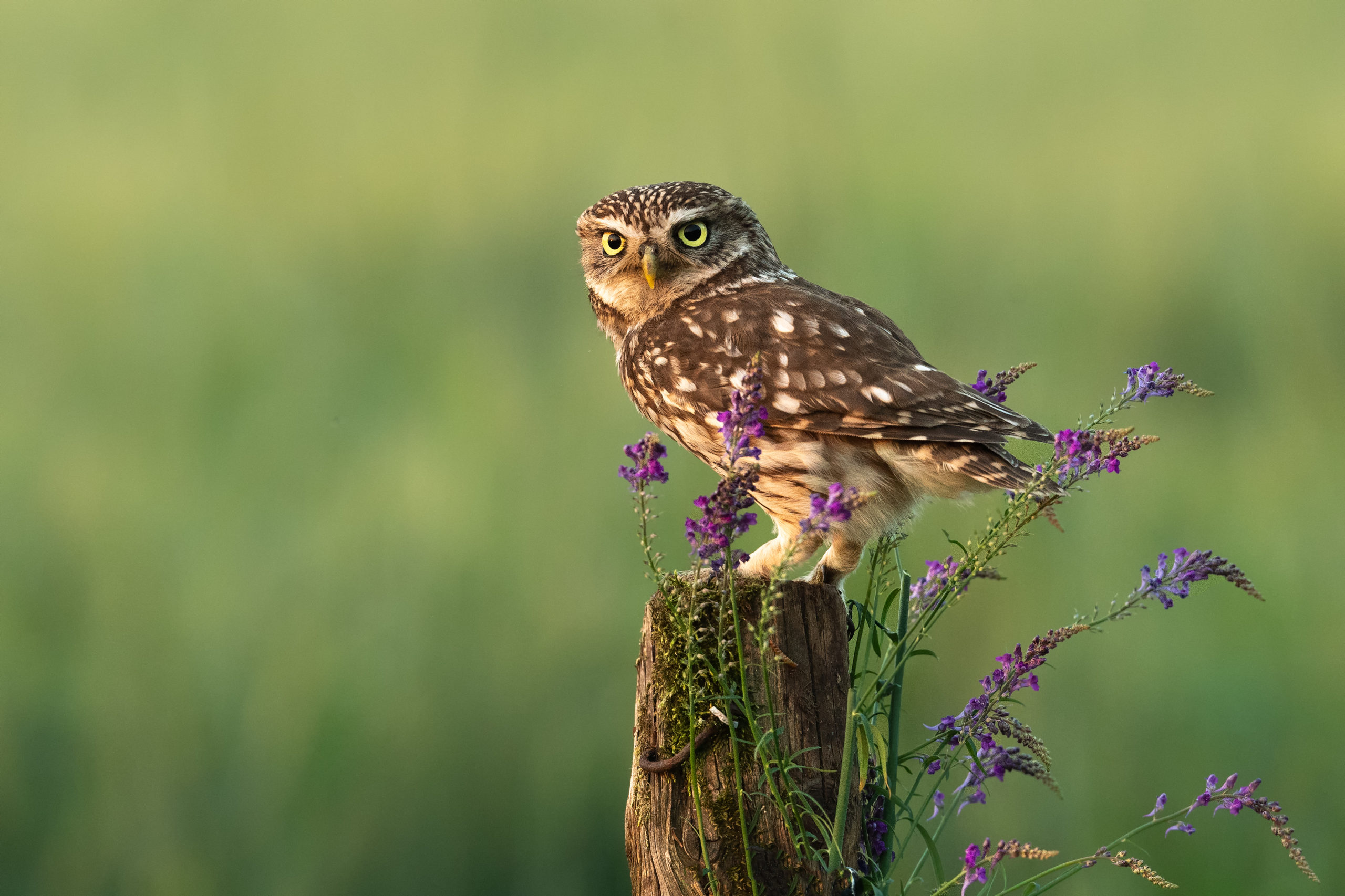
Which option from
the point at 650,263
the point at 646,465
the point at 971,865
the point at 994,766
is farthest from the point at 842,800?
the point at 650,263

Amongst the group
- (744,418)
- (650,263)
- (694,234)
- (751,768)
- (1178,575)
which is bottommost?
(751,768)

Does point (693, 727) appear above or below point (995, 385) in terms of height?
below

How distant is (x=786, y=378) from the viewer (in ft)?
7.10

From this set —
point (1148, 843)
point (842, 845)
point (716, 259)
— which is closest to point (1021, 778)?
point (1148, 843)

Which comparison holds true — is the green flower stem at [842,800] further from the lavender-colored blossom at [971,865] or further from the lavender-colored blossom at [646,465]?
the lavender-colored blossom at [646,465]

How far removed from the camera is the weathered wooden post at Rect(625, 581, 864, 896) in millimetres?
1863

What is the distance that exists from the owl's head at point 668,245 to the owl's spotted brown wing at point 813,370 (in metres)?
0.11

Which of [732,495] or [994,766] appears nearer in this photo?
[732,495]

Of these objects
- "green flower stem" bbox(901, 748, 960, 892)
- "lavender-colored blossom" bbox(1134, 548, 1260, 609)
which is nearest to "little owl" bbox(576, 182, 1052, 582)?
"lavender-colored blossom" bbox(1134, 548, 1260, 609)

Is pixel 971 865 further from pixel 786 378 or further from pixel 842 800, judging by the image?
pixel 786 378

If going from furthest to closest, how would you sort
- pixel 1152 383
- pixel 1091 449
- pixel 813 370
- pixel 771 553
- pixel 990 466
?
pixel 771 553, pixel 813 370, pixel 990 466, pixel 1152 383, pixel 1091 449

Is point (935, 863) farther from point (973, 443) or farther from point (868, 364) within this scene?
point (868, 364)

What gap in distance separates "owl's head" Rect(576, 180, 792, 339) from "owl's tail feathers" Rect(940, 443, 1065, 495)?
0.84 metres

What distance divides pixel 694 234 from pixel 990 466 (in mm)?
999
